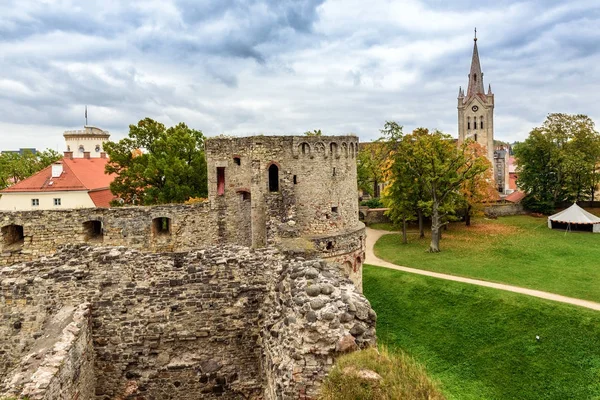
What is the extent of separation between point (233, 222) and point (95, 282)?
36.5 ft

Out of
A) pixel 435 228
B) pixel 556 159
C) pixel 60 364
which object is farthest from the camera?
pixel 556 159

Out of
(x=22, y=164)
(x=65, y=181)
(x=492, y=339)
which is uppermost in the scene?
(x=22, y=164)

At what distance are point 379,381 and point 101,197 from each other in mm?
35941

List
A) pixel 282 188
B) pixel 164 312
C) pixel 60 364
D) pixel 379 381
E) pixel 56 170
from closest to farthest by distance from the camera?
pixel 379 381 < pixel 60 364 < pixel 164 312 < pixel 282 188 < pixel 56 170

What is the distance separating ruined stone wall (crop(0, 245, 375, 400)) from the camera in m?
8.98

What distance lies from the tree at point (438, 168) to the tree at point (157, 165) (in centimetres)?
1656

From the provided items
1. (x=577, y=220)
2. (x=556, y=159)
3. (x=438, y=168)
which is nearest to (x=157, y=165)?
(x=438, y=168)

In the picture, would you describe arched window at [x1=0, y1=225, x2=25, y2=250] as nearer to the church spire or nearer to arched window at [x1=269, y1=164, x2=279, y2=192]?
arched window at [x1=269, y1=164, x2=279, y2=192]

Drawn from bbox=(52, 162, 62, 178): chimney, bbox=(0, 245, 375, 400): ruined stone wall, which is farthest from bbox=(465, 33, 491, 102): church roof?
bbox=(0, 245, 375, 400): ruined stone wall

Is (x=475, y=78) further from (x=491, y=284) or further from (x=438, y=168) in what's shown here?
(x=491, y=284)

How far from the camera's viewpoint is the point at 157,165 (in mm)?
30047

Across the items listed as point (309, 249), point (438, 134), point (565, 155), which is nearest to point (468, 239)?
point (438, 134)

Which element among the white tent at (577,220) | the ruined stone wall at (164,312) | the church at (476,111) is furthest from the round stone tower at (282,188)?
the church at (476,111)

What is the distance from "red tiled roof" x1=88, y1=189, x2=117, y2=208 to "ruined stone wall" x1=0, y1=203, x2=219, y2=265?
61.8ft
